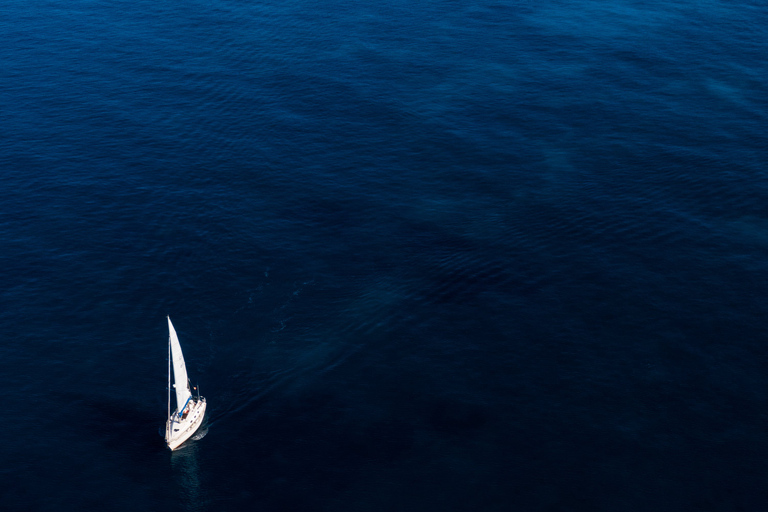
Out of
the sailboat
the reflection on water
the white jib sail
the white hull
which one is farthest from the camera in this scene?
the white jib sail

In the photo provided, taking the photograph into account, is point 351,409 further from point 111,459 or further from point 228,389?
point 111,459

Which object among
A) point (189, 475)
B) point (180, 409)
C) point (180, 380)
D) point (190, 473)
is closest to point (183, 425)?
point (180, 409)

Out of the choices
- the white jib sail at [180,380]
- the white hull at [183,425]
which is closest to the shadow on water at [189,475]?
the white hull at [183,425]

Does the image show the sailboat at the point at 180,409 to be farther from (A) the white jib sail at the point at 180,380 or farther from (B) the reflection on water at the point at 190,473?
(B) the reflection on water at the point at 190,473

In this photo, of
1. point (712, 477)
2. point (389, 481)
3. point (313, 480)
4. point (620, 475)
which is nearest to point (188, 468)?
point (313, 480)

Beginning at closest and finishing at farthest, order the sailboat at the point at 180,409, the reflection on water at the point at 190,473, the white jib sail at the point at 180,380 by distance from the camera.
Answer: the reflection on water at the point at 190,473
the sailboat at the point at 180,409
the white jib sail at the point at 180,380

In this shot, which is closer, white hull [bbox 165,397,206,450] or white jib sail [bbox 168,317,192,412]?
white hull [bbox 165,397,206,450]

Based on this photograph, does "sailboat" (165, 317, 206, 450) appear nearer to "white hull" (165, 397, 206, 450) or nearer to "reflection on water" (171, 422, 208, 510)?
"white hull" (165, 397, 206, 450)

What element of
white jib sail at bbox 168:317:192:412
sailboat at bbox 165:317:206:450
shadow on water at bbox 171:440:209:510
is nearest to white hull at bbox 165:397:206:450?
sailboat at bbox 165:317:206:450
